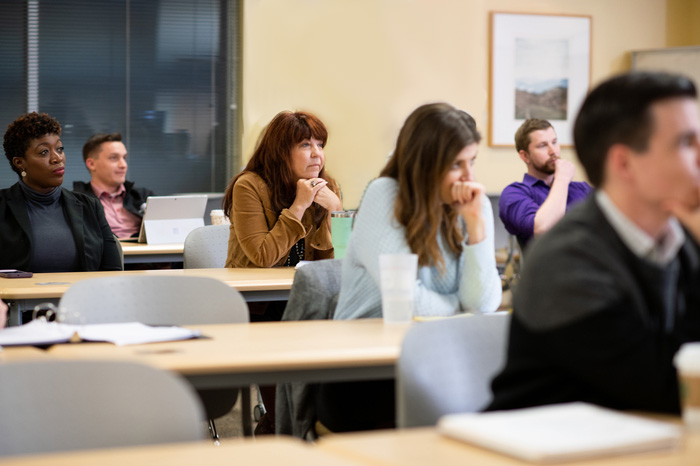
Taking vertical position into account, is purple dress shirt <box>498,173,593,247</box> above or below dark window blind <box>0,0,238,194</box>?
below

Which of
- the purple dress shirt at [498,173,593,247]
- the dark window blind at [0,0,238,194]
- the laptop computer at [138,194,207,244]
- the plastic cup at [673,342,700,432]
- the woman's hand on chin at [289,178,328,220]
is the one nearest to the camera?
the plastic cup at [673,342,700,432]

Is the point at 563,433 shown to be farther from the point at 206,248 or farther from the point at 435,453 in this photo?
the point at 206,248

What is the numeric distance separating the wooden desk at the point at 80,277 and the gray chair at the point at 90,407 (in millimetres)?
1557

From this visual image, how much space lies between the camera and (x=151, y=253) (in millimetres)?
4562

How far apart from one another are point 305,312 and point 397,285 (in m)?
0.41

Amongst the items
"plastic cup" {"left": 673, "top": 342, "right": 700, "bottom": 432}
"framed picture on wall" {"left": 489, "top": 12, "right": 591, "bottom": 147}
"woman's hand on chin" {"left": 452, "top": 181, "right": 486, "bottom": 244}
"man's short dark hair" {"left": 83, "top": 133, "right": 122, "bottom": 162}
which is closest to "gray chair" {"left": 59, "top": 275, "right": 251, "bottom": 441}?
"woman's hand on chin" {"left": 452, "top": 181, "right": 486, "bottom": 244}

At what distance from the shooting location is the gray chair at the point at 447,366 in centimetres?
139

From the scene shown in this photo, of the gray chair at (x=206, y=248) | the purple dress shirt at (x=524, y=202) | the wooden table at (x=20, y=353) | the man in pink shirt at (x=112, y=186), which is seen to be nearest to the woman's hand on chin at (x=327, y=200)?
the gray chair at (x=206, y=248)

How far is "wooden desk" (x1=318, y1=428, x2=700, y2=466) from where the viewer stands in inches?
38.6

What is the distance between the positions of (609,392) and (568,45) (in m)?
5.66

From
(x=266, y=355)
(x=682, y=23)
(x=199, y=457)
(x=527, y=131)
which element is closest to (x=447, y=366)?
(x=266, y=355)

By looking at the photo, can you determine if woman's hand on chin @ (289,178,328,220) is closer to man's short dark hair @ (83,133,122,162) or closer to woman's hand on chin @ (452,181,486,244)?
woman's hand on chin @ (452,181,486,244)

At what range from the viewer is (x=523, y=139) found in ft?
13.6

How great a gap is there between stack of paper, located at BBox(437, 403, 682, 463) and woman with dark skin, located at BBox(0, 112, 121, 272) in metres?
2.87
